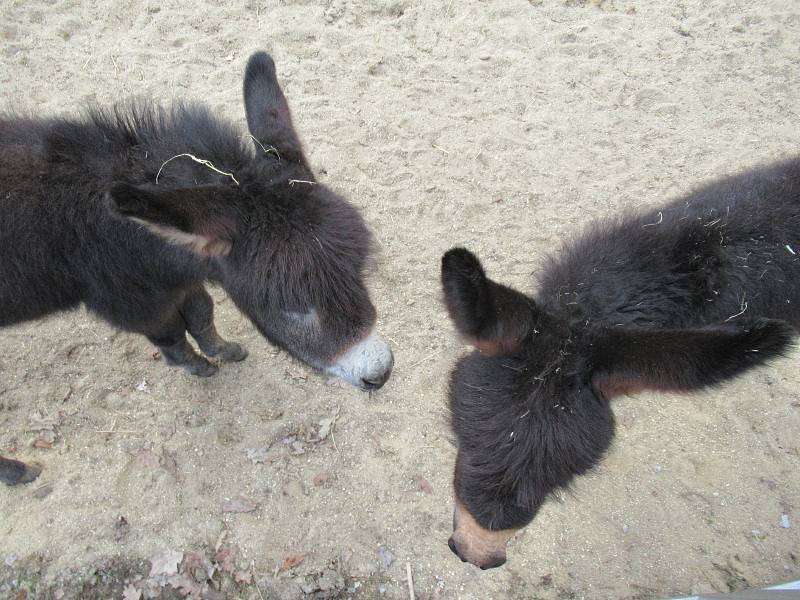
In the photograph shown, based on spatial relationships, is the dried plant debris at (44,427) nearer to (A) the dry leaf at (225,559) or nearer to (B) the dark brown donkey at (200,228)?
(B) the dark brown donkey at (200,228)

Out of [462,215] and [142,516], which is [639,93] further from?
[142,516]

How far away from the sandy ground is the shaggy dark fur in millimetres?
613

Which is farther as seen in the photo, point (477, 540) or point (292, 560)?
point (292, 560)

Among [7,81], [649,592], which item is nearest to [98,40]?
A: [7,81]

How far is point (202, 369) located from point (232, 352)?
0.29 meters

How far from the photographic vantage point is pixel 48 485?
3.86 meters

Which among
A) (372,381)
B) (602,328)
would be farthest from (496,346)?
(372,381)

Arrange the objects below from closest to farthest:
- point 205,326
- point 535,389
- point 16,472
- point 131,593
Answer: point 535,389
point 131,593
point 16,472
point 205,326

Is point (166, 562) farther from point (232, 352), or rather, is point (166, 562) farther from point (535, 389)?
point (535, 389)

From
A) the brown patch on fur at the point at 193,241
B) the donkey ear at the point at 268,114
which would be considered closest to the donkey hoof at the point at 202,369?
the brown patch on fur at the point at 193,241

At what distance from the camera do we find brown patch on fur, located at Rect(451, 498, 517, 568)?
256 centimetres

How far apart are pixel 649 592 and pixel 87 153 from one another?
15.0ft

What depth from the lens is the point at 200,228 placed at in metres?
2.54

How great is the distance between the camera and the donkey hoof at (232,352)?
4543 mm
